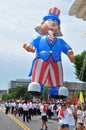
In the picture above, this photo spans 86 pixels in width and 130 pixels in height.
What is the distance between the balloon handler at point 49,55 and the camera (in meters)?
16.3

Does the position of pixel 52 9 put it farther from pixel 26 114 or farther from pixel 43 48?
pixel 26 114

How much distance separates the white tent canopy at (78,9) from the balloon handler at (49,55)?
9352 mm

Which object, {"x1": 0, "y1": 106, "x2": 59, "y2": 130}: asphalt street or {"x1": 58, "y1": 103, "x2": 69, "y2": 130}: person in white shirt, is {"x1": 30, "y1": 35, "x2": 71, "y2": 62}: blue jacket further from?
{"x1": 0, "y1": 106, "x2": 59, "y2": 130}: asphalt street

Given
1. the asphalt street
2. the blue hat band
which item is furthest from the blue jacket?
the asphalt street

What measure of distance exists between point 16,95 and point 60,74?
12435cm

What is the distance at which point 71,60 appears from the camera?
17.0 meters

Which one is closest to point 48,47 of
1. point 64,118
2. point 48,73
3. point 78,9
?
point 48,73

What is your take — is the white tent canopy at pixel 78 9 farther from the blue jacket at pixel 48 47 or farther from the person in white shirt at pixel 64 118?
the blue jacket at pixel 48 47

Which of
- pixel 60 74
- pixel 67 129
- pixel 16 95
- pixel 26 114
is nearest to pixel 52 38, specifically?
pixel 60 74

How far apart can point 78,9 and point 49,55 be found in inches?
390

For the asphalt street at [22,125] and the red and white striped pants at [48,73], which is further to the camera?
the asphalt street at [22,125]

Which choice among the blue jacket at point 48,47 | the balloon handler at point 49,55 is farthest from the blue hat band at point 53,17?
the blue jacket at point 48,47

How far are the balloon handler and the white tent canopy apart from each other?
9352mm

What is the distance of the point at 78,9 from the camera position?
654cm
